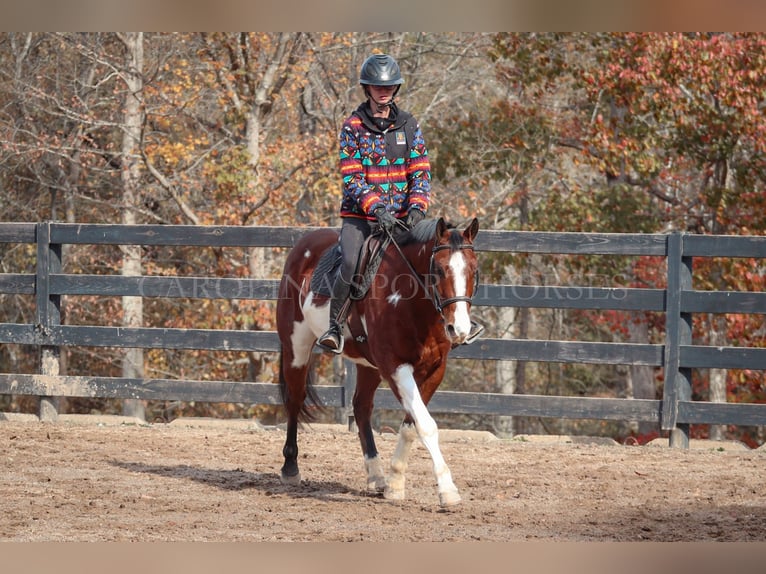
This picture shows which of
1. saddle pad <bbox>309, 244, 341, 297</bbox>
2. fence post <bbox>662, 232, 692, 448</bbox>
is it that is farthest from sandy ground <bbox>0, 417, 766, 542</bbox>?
saddle pad <bbox>309, 244, 341, 297</bbox>

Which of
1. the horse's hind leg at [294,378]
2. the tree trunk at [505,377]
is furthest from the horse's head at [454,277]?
the tree trunk at [505,377]

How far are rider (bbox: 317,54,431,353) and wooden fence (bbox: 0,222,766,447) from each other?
92.5 inches

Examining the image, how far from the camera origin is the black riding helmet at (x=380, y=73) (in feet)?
19.6

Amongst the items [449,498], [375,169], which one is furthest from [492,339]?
[449,498]

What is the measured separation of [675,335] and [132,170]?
1098cm

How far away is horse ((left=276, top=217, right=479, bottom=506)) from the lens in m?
5.39

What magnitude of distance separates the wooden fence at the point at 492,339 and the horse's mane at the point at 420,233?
8.41 feet

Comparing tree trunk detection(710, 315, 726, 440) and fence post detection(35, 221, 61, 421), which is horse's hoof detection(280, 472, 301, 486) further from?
tree trunk detection(710, 315, 726, 440)

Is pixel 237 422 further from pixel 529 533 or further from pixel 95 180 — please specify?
pixel 95 180

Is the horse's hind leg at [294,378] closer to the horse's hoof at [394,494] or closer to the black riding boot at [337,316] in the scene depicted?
the black riding boot at [337,316]

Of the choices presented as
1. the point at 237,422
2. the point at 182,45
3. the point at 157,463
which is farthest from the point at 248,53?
the point at 157,463

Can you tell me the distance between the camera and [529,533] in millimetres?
5152

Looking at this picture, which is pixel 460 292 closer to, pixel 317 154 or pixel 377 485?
pixel 377 485

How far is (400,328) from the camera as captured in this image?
19.2 ft
